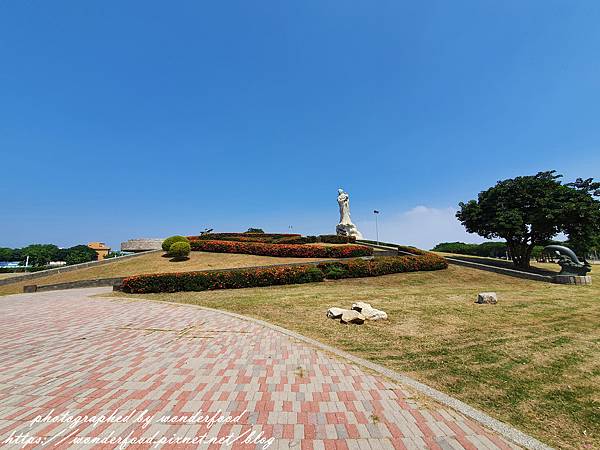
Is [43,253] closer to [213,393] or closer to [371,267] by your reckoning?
[371,267]

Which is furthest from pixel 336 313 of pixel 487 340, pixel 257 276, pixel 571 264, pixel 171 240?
pixel 171 240

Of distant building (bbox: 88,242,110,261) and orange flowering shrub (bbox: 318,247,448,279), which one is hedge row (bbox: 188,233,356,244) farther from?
distant building (bbox: 88,242,110,261)

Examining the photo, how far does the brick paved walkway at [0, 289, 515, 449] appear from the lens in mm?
2793

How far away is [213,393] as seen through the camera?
11.9ft

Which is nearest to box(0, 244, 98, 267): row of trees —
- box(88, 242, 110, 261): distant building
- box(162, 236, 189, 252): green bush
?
box(88, 242, 110, 261): distant building

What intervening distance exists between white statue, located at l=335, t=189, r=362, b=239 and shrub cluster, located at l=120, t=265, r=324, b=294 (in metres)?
22.0

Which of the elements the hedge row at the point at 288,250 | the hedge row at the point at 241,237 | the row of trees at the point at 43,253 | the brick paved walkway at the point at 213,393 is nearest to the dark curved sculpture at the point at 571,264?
the hedge row at the point at 288,250

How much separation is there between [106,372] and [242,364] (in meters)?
2.16

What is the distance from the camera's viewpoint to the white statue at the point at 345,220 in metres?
35.5

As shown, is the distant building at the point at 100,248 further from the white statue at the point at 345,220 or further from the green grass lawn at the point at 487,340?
the green grass lawn at the point at 487,340

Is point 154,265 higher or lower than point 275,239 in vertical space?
lower

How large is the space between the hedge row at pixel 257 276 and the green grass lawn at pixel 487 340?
809 millimetres

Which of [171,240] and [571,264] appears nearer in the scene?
[571,264]

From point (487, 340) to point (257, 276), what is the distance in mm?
10008
